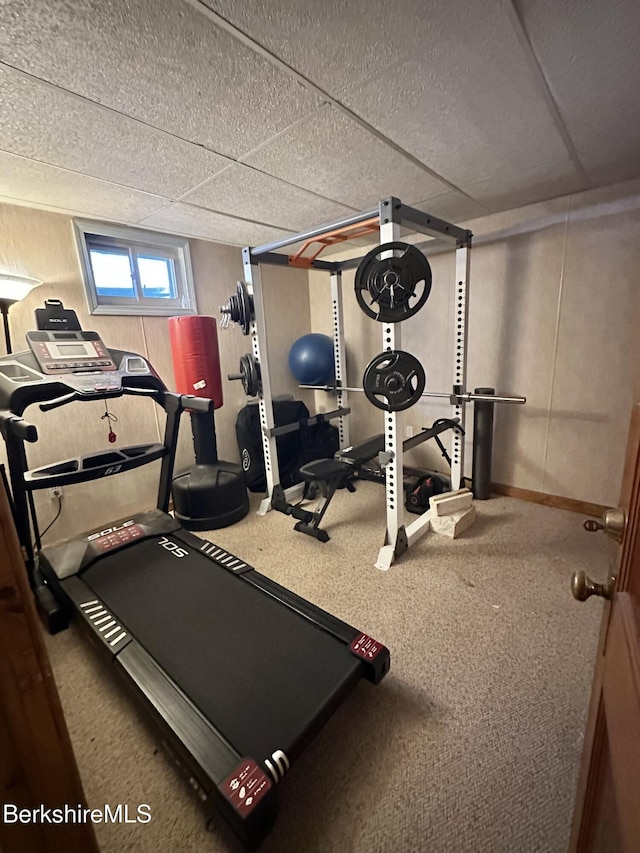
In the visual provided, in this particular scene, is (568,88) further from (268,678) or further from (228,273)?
(228,273)

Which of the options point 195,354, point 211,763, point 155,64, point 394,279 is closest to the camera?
point 211,763

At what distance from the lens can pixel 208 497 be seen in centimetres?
261

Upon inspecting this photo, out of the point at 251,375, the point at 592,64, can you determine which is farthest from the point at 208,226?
the point at 592,64

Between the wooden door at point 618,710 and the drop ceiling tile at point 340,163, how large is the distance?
5.34 feet

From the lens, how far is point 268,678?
1245 millimetres

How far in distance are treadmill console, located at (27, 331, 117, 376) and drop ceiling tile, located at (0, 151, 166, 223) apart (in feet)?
2.48

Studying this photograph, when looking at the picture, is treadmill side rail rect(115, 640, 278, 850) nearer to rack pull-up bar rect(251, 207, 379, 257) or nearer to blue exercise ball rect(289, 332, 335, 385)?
rack pull-up bar rect(251, 207, 379, 257)

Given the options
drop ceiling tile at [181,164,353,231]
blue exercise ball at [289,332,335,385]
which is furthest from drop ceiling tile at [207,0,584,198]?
blue exercise ball at [289,332,335,385]

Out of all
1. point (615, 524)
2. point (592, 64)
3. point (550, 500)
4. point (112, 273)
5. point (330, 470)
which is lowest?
point (550, 500)

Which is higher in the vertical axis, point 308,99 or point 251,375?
point 308,99

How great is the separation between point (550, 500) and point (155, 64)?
10.7 ft

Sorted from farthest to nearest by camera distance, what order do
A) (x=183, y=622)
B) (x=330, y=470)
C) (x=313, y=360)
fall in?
1. (x=313, y=360)
2. (x=330, y=470)
3. (x=183, y=622)

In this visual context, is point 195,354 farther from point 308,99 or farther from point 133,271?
point 308,99

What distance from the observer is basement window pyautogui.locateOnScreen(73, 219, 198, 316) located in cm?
250
